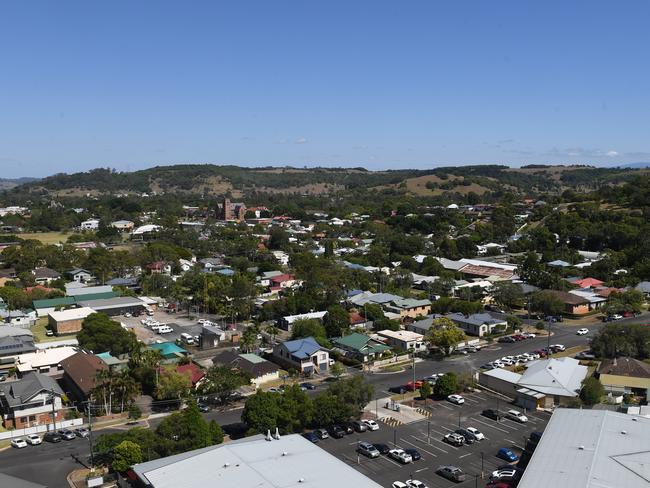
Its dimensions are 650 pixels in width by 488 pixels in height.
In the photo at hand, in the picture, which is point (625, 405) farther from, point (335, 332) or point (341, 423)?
point (335, 332)

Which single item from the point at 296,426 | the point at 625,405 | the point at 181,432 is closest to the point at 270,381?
the point at 296,426

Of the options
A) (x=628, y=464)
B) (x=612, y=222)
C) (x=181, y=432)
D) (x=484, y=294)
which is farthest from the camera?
(x=612, y=222)

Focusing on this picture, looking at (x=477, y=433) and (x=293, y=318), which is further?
(x=293, y=318)

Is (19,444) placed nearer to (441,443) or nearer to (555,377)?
(441,443)

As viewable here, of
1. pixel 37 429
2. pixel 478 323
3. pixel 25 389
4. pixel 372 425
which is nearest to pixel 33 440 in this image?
pixel 37 429

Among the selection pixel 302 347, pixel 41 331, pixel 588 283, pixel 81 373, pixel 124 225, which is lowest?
pixel 41 331

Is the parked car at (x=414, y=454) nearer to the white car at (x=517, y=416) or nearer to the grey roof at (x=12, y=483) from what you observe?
the white car at (x=517, y=416)
